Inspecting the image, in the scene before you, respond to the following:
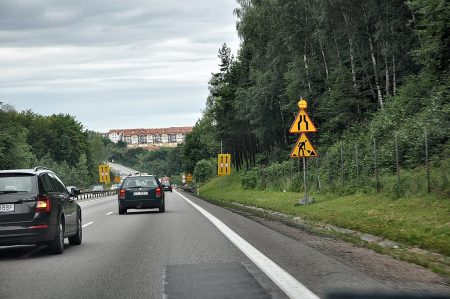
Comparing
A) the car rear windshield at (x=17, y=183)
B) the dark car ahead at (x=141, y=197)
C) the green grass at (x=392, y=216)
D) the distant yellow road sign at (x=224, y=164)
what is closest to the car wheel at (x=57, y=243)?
the car rear windshield at (x=17, y=183)

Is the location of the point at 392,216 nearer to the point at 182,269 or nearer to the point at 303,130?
the point at 303,130

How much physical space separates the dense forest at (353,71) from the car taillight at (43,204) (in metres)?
13.9

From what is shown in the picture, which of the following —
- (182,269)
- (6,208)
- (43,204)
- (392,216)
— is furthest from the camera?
(392,216)

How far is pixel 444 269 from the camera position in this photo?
8.25 m

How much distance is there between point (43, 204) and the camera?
11164mm

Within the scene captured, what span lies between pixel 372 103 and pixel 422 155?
20.3 meters

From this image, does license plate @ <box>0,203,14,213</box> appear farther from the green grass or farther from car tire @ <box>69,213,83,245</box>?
the green grass

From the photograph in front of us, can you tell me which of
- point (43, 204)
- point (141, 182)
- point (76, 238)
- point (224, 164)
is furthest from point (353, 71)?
point (43, 204)

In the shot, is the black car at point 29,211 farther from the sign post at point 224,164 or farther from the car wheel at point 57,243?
the sign post at point 224,164

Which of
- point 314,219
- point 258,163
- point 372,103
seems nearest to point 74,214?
point 314,219

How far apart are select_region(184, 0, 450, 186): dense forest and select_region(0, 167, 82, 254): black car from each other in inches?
541

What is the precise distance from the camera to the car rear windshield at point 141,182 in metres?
26.2

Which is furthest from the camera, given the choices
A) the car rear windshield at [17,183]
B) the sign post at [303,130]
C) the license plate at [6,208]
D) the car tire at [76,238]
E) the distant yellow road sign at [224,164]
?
the distant yellow road sign at [224,164]

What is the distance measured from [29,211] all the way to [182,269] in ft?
11.2
